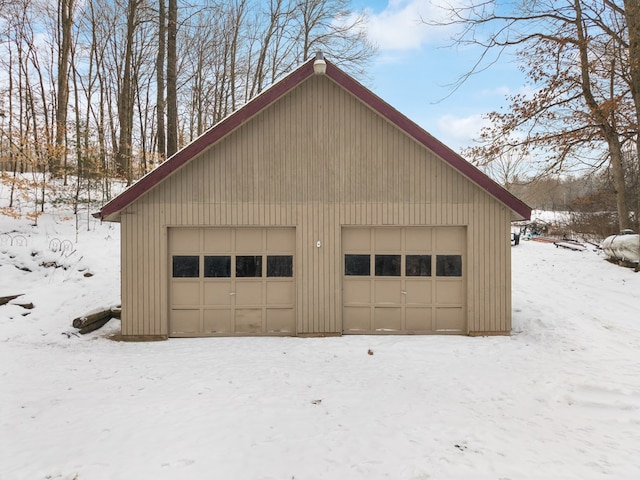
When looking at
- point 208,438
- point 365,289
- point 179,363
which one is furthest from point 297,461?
point 365,289

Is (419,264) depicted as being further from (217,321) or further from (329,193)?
(217,321)

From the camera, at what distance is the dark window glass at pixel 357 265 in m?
7.77

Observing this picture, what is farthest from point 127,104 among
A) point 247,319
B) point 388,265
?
point 388,265

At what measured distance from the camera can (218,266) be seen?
7.67 metres

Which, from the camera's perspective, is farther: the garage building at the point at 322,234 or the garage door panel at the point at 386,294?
the garage door panel at the point at 386,294

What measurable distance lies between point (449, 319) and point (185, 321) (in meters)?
5.57

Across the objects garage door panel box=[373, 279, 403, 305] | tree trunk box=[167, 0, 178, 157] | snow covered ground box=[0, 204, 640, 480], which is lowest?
snow covered ground box=[0, 204, 640, 480]

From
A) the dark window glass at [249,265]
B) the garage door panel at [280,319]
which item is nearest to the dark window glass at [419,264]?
the garage door panel at [280,319]

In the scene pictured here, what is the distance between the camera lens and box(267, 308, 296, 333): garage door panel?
766 centimetres

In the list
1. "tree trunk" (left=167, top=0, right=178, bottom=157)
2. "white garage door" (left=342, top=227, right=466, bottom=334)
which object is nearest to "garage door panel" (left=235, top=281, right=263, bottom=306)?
"white garage door" (left=342, top=227, right=466, bottom=334)

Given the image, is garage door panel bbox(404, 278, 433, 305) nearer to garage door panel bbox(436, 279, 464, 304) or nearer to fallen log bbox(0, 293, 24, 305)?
garage door panel bbox(436, 279, 464, 304)

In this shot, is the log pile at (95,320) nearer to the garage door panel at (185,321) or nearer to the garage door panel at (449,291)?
the garage door panel at (185,321)

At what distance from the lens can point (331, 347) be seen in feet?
22.8

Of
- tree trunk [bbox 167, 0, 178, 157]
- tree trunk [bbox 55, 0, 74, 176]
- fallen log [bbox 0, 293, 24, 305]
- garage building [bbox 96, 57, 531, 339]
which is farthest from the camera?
tree trunk [bbox 55, 0, 74, 176]
